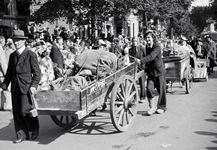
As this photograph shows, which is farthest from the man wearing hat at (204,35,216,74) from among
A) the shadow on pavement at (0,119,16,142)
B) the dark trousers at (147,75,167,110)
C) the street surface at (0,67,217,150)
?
the shadow on pavement at (0,119,16,142)

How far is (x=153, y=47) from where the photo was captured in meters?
7.80

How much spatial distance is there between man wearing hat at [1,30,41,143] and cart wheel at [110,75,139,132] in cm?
147

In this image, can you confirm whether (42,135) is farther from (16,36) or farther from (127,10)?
(127,10)

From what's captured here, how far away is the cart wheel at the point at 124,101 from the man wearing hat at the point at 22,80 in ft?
4.83

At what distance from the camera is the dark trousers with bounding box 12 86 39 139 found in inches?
231

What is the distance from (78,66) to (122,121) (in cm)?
148

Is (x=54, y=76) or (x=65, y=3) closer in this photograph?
(x=54, y=76)

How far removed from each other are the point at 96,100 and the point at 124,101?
0.76 m

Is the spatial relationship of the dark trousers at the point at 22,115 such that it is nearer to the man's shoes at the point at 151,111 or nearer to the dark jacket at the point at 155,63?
the man's shoes at the point at 151,111

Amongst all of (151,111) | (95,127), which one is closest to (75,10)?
(151,111)

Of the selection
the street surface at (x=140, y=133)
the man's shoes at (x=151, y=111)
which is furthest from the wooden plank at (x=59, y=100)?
the man's shoes at (x=151, y=111)

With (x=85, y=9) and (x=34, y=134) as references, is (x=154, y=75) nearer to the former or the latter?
(x=34, y=134)

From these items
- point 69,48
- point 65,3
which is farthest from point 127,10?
point 69,48

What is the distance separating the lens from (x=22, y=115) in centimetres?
595
